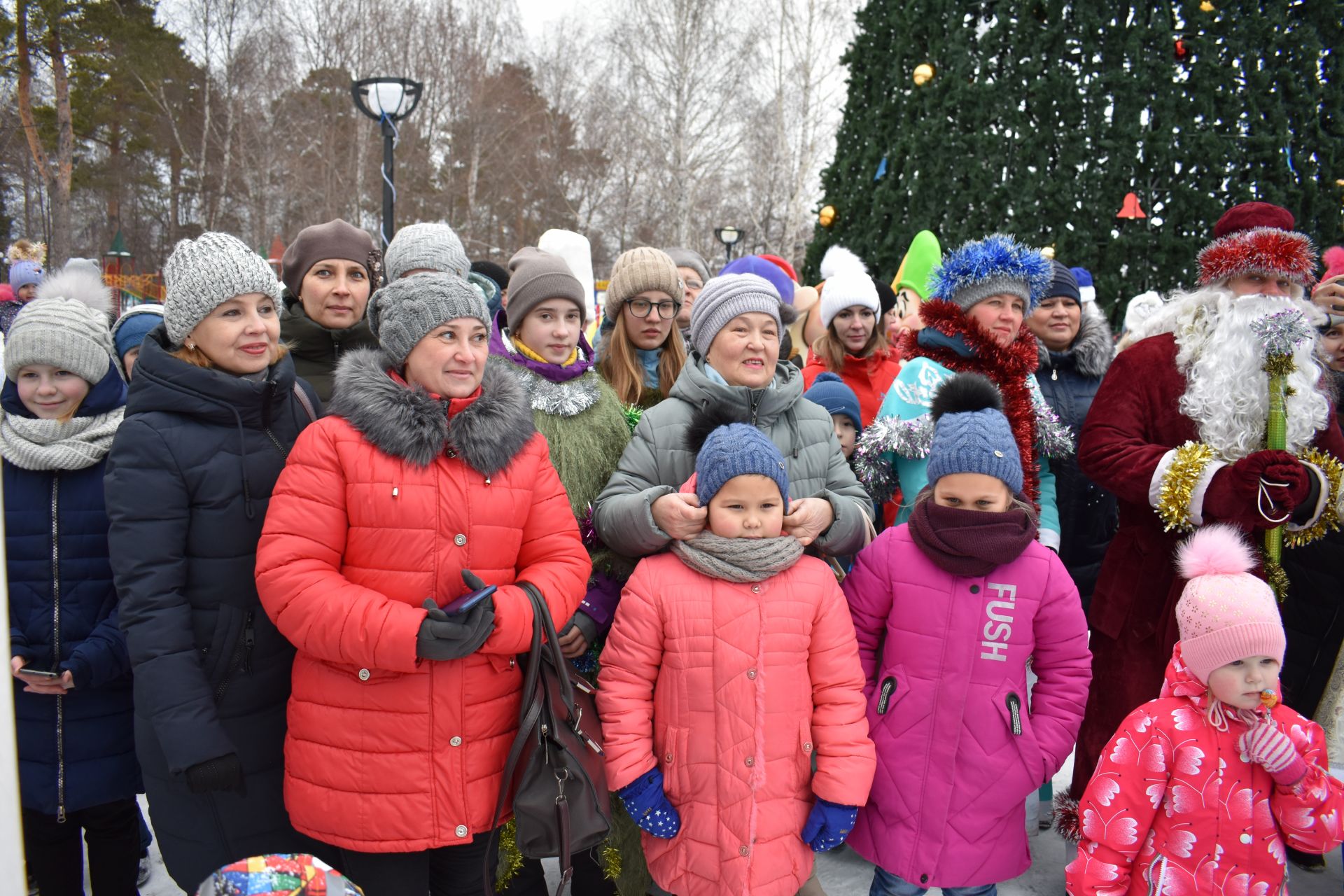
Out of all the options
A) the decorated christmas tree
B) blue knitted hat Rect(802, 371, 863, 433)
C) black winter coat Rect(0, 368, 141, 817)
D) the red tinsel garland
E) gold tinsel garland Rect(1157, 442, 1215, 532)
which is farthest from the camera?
the decorated christmas tree

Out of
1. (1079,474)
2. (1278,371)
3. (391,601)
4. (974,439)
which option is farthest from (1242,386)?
(391,601)

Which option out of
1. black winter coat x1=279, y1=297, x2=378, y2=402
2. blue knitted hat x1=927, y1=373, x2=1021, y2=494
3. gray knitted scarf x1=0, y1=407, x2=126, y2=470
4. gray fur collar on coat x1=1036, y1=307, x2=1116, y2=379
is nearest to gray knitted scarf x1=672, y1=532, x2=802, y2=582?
blue knitted hat x1=927, y1=373, x2=1021, y2=494

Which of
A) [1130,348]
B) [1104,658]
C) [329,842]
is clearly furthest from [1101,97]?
[329,842]

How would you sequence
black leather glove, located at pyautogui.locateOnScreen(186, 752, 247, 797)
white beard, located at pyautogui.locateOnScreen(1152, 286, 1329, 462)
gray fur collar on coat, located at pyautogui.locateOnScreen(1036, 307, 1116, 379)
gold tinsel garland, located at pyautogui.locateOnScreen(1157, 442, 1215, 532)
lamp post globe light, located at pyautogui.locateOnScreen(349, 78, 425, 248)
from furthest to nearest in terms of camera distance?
lamp post globe light, located at pyautogui.locateOnScreen(349, 78, 425, 248)
gray fur collar on coat, located at pyautogui.locateOnScreen(1036, 307, 1116, 379)
white beard, located at pyautogui.locateOnScreen(1152, 286, 1329, 462)
gold tinsel garland, located at pyautogui.locateOnScreen(1157, 442, 1215, 532)
black leather glove, located at pyautogui.locateOnScreen(186, 752, 247, 797)

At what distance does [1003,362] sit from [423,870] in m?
2.49

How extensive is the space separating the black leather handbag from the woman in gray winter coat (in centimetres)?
42

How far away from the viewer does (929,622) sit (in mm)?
2479

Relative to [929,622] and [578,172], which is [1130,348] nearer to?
[929,622]

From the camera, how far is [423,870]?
2.32 meters

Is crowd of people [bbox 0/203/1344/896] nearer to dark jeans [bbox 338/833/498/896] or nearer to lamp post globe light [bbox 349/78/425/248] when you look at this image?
dark jeans [bbox 338/833/498/896]

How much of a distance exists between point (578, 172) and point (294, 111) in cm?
794

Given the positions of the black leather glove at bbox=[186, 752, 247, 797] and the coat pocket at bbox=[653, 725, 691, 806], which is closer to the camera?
the black leather glove at bbox=[186, 752, 247, 797]

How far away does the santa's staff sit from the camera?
2.86 m

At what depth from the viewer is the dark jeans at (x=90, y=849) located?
2.69 meters
